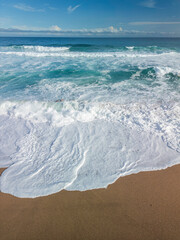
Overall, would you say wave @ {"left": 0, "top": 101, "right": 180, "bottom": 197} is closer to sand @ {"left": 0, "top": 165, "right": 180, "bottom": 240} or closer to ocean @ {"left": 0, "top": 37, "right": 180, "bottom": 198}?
ocean @ {"left": 0, "top": 37, "right": 180, "bottom": 198}

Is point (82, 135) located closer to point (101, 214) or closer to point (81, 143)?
point (81, 143)

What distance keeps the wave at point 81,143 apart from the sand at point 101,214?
0.68ft

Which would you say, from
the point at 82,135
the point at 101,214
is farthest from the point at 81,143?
the point at 101,214

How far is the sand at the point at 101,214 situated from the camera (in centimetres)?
215

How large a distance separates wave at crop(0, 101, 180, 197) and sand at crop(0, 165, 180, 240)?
0.68ft

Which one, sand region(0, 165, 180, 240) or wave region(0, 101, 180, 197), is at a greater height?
wave region(0, 101, 180, 197)

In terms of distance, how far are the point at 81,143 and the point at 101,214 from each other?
1.73m

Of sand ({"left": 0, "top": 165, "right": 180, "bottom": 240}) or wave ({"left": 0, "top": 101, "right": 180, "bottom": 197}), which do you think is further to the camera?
wave ({"left": 0, "top": 101, "right": 180, "bottom": 197})

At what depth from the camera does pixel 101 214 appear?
237cm

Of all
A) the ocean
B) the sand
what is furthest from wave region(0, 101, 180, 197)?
the sand

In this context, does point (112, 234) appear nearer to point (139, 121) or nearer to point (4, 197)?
point (4, 197)

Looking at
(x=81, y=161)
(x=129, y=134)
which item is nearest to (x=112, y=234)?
(x=81, y=161)

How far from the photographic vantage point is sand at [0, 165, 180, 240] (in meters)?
2.15

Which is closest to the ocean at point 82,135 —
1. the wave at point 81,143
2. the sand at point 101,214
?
the wave at point 81,143
